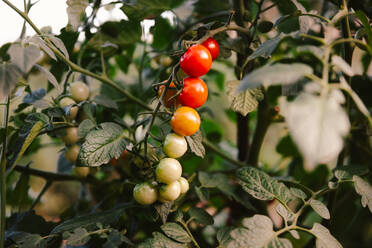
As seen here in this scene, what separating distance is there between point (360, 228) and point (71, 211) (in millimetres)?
646

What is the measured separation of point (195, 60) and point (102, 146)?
15cm

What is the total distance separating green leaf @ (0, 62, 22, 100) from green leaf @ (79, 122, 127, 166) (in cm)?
10

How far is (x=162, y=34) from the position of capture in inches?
24.4

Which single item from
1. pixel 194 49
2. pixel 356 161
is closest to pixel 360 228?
pixel 356 161

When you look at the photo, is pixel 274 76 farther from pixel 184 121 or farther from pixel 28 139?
pixel 28 139

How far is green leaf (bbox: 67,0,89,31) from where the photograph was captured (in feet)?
1.37

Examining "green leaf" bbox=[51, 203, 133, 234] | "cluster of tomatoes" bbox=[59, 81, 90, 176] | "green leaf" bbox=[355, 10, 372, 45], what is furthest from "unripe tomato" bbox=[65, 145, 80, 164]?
"green leaf" bbox=[355, 10, 372, 45]

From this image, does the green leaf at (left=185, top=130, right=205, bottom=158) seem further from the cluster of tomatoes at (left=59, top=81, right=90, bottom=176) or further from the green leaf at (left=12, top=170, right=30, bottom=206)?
the green leaf at (left=12, top=170, right=30, bottom=206)

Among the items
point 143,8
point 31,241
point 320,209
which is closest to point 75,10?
point 143,8

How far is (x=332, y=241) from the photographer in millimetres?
316

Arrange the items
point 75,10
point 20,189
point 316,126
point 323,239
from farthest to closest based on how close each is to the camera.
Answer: point 20,189, point 75,10, point 323,239, point 316,126

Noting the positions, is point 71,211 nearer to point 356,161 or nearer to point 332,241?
point 332,241

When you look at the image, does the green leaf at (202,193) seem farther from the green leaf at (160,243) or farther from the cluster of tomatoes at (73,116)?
the cluster of tomatoes at (73,116)

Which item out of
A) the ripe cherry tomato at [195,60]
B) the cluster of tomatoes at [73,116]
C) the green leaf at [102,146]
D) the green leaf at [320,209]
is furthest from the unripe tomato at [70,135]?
the green leaf at [320,209]
